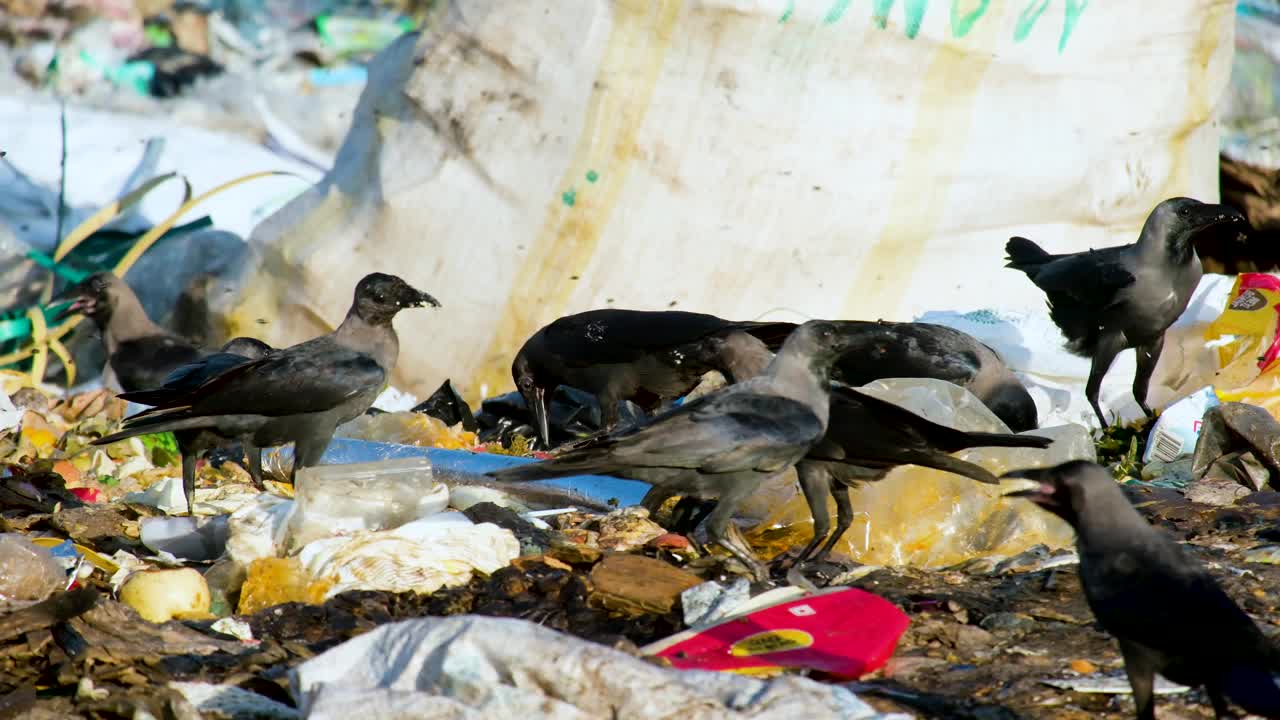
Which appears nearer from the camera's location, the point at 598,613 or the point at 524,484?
the point at 598,613

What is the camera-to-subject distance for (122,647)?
142 inches

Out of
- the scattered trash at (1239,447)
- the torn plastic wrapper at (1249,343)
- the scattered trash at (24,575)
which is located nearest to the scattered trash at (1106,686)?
the scattered trash at (1239,447)

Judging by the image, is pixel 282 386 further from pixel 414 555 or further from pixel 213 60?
pixel 213 60

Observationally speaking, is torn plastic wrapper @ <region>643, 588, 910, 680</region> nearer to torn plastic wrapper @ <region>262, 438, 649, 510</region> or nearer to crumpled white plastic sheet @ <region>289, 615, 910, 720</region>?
crumpled white plastic sheet @ <region>289, 615, 910, 720</region>

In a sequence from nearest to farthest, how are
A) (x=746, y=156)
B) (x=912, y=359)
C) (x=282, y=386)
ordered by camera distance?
(x=282, y=386), (x=912, y=359), (x=746, y=156)

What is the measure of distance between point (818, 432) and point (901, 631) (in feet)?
2.45

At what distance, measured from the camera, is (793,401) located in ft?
13.9

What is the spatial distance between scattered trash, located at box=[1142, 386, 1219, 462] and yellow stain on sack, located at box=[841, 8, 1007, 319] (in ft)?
5.85

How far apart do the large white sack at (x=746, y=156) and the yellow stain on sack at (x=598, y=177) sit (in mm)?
12

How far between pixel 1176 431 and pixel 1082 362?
1.00 meters

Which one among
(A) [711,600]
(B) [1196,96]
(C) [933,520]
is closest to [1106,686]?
(A) [711,600]

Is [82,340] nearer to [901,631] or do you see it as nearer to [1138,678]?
[901,631]

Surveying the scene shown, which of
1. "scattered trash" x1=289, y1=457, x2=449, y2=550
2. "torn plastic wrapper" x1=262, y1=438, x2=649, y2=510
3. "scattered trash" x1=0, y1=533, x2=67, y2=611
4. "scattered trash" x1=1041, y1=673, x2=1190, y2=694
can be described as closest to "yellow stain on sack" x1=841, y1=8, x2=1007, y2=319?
"torn plastic wrapper" x1=262, y1=438, x2=649, y2=510

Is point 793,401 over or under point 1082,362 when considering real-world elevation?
over
